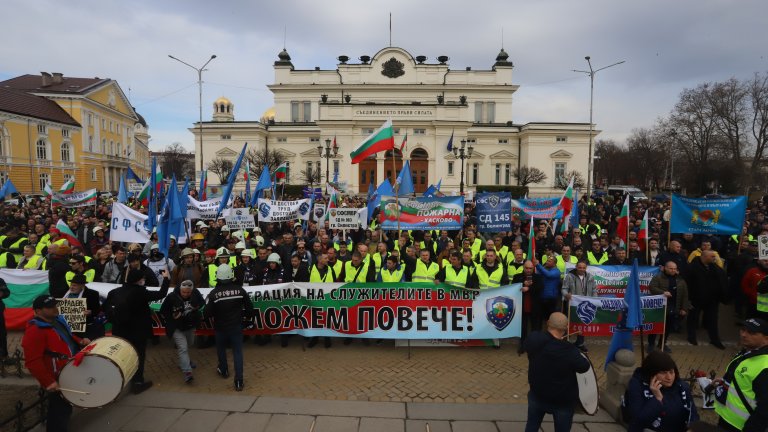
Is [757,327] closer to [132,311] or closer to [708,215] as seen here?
[708,215]

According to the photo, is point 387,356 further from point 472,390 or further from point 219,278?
point 219,278

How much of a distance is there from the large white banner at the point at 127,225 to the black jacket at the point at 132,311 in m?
3.73

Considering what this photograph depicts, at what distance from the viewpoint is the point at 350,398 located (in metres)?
5.63

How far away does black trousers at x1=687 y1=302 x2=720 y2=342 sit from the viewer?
24.3 ft

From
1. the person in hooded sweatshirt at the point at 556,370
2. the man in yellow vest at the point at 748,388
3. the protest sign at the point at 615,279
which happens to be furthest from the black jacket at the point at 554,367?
the protest sign at the point at 615,279

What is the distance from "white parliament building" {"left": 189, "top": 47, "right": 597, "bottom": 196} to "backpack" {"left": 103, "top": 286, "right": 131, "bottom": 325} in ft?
127

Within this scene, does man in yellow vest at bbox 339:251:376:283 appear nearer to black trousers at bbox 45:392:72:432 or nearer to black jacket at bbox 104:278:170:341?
black jacket at bbox 104:278:170:341

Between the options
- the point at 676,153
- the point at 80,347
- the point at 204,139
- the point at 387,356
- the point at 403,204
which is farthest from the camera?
the point at 204,139

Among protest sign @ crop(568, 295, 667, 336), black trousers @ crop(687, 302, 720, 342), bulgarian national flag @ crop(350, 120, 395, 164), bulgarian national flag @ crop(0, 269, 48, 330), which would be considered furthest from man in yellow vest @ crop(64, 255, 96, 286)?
black trousers @ crop(687, 302, 720, 342)

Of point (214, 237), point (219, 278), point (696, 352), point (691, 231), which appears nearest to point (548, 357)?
point (219, 278)

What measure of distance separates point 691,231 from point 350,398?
772cm

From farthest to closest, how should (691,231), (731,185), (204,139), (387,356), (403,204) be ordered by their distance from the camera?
1. (204,139)
2. (731,185)
3. (403,204)
4. (691,231)
5. (387,356)

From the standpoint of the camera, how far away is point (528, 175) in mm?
49188

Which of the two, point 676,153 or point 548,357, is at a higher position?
point 676,153
